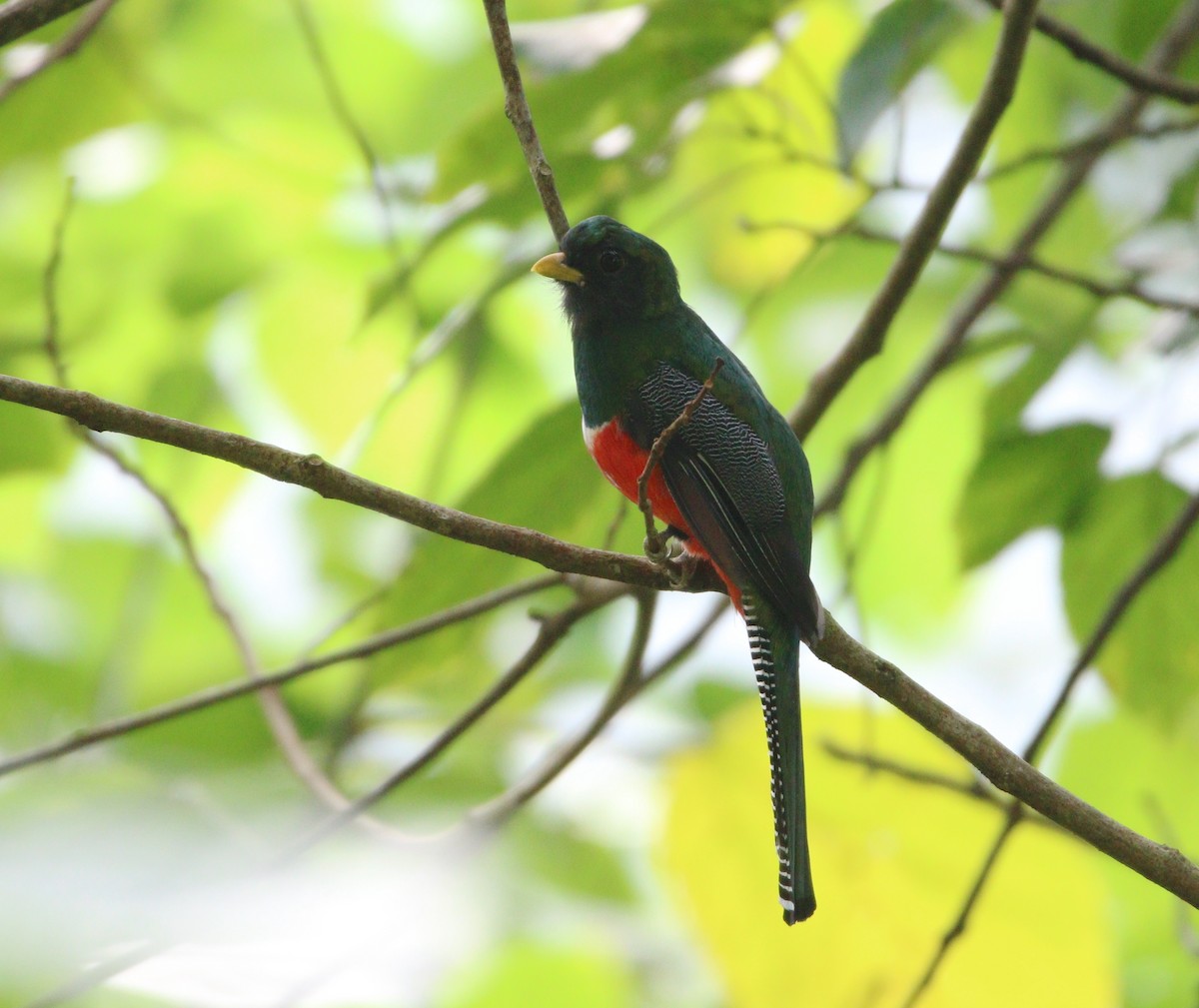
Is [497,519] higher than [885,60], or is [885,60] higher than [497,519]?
[885,60]

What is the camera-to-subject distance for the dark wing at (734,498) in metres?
3.02

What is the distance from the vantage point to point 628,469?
3.21 meters

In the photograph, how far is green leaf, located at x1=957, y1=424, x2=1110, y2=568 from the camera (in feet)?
11.9

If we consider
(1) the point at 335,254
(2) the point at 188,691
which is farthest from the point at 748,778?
(1) the point at 335,254

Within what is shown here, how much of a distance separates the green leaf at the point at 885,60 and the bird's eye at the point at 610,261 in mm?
595

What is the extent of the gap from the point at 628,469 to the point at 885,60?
3.76 feet

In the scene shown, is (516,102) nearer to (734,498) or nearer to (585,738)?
(734,498)

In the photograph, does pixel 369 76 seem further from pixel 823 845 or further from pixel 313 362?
pixel 823 845

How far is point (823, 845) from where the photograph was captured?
3889mm

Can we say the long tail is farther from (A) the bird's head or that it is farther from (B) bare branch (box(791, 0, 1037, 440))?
(A) the bird's head

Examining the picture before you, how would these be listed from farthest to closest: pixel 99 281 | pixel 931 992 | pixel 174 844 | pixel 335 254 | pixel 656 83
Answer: pixel 335 254 → pixel 99 281 → pixel 931 992 → pixel 656 83 → pixel 174 844

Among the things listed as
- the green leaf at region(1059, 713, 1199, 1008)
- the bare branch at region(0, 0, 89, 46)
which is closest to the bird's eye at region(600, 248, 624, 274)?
the bare branch at region(0, 0, 89, 46)

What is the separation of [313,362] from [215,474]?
48cm

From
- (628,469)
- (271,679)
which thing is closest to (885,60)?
(628,469)
